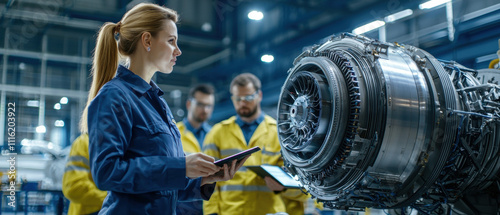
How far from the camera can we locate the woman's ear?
1428 millimetres

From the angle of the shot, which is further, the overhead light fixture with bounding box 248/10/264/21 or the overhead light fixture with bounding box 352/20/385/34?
the overhead light fixture with bounding box 248/10/264/21

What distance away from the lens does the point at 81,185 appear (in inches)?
122

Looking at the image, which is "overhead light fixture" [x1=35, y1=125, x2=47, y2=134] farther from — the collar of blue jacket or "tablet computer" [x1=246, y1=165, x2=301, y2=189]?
the collar of blue jacket

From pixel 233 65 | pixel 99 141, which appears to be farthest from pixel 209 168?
pixel 233 65

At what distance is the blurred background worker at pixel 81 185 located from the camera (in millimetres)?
3096

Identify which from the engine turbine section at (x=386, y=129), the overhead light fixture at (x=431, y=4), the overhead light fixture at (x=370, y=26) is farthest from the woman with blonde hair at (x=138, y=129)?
the overhead light fixture at (x=370, y=26)

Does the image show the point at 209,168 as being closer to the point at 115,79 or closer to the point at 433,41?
the point at 115,79

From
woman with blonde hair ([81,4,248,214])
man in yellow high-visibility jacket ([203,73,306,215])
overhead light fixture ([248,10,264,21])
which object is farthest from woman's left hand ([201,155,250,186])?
overhead light fixture ([248,10,264,21])

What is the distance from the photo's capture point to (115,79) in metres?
1.40

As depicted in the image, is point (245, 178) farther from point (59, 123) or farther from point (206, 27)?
point (206, 27)

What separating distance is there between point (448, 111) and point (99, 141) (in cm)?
108

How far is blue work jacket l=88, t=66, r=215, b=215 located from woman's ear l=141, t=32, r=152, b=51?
93 mm

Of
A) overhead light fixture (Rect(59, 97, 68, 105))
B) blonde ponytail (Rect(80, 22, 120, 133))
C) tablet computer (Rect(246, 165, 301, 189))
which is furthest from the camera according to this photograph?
overhead light fixture (Rect(59, 97, 68, 105))

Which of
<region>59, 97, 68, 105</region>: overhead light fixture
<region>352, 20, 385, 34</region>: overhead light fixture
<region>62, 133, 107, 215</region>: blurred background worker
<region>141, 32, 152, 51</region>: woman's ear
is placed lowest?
<region>62, 133, 107, 215</region>: blurred background worker
